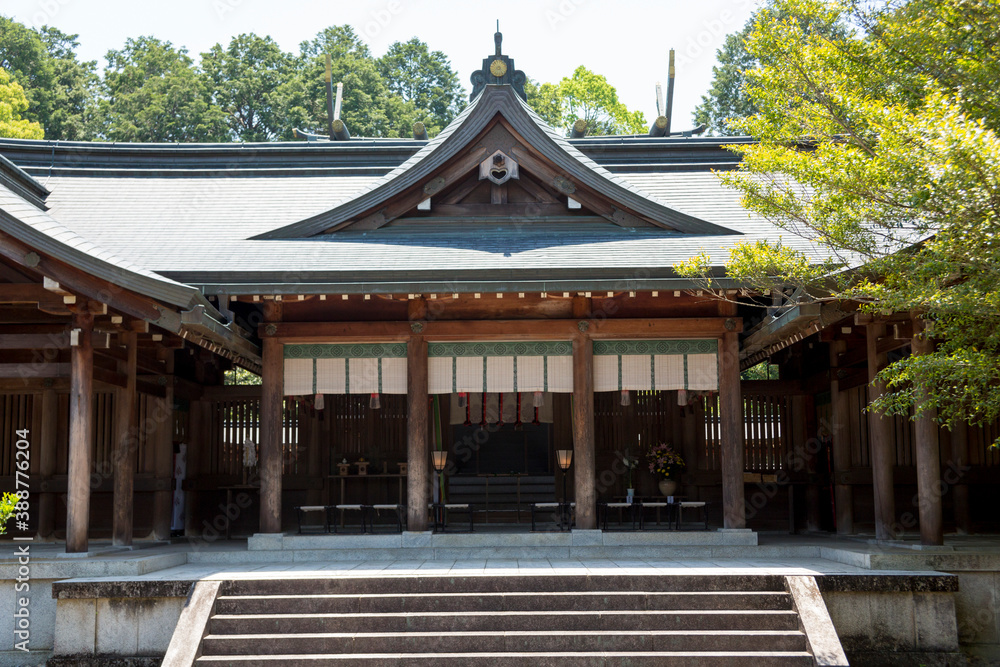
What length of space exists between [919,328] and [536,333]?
4.40 m

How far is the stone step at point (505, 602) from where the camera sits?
324 inches

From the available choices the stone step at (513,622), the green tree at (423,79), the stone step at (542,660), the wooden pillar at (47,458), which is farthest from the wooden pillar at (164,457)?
the green tree at (423,79)

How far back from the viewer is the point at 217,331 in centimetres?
983

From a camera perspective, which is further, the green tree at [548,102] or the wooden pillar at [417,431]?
the green tree at [548,102]

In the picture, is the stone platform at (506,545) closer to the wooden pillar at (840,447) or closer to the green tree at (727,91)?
the wooden pillar at (840,447)

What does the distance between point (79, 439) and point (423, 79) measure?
36390 mm

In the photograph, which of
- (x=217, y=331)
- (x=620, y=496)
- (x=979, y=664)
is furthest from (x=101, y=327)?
(x=979, y=664)

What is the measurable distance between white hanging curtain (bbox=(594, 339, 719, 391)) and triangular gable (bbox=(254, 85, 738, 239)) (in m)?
1.65

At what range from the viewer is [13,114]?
1172 inches

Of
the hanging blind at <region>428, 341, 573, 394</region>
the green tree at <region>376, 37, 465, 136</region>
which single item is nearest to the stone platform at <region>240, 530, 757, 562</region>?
the hanging blind at <region>428, 341, 573, 394</region>

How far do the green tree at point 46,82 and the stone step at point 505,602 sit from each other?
31098mm

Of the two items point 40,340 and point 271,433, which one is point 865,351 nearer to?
point 271,433

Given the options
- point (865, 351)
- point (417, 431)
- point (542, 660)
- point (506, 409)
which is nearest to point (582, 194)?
point (417, 431)

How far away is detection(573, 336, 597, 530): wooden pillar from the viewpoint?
432 inches
